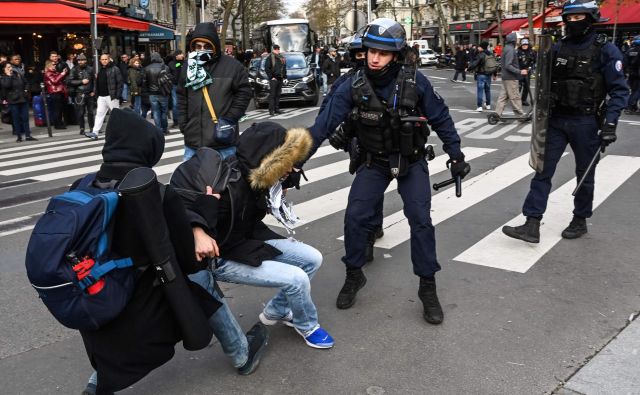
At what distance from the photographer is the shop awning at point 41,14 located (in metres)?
17.1

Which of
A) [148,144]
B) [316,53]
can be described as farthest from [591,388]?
[316,53]

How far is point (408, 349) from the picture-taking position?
11.6 feet

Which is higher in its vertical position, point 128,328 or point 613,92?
point 613,92

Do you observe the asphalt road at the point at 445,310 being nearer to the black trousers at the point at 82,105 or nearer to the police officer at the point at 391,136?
the police officer at the point at 391,136

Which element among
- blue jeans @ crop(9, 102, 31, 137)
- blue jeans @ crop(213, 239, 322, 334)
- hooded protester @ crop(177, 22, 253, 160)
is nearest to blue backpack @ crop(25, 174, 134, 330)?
blue jeans @ crop(213, 239, 322, 334)

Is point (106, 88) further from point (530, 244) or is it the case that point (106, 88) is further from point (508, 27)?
point (508, 27)

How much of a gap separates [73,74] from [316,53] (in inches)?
375

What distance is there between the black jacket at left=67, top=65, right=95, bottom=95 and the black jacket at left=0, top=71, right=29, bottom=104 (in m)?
1.31

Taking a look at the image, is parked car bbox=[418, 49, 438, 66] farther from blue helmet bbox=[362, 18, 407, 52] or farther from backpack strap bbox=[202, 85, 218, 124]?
blue helmet bbox=[362, 18, 407, 52]

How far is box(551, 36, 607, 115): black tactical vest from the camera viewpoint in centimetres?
507

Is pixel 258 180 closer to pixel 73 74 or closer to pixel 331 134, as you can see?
pixel 331 134

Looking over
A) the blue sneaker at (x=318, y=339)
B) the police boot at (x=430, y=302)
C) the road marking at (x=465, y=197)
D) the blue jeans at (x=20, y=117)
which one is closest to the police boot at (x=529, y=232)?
the road marking at (x=465, y=197)

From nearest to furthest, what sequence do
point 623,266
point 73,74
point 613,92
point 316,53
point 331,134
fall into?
point 331,134 → point 623,266 → point 613,92 → point 73,74 → point 316,53

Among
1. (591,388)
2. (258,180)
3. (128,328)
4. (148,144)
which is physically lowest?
(591,388)
